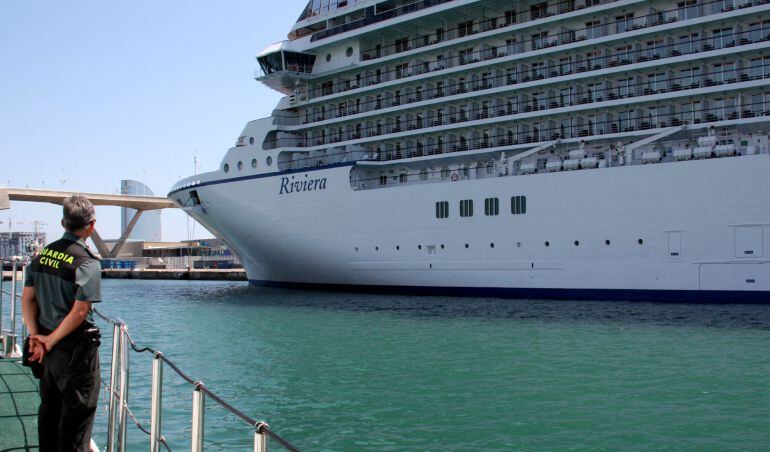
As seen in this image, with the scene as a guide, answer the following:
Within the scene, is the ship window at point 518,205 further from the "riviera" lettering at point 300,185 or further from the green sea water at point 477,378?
the "riviera" lettering at point 300,185

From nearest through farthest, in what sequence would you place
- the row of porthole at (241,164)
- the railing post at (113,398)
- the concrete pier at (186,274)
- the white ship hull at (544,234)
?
1. the railing post at (113,398)
2. the white ship hull at (544,234)
3. the row of porthole at (241,164)
4. the concrete pier at (186,274)

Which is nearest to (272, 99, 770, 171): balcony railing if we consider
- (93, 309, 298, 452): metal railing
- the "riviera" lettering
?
the "riviera" lettering

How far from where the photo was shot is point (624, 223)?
2273 centimetres

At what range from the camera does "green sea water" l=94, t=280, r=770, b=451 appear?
8.52m

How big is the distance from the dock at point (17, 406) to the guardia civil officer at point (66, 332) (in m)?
1.27

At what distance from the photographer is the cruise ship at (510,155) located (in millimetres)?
22125

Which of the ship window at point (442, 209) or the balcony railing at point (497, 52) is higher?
the balcony railing at point (497, 52)

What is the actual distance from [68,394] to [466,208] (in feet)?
73.0

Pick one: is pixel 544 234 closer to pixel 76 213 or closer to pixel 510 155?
pixel 510 155

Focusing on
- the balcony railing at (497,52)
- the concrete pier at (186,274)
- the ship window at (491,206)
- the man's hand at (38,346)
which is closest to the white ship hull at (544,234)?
the ship window at (491,206)

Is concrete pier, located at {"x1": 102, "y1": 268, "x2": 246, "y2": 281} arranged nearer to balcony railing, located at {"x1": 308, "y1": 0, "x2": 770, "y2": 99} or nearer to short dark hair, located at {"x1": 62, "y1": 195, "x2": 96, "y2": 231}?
balcony railing, located at {"x1": 308, "y1": 0, "x2": 770, "y2": 99}

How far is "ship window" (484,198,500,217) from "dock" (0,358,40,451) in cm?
1878

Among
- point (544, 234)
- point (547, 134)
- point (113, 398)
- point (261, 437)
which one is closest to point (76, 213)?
point (113, 398)

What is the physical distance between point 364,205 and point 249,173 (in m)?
7.37
